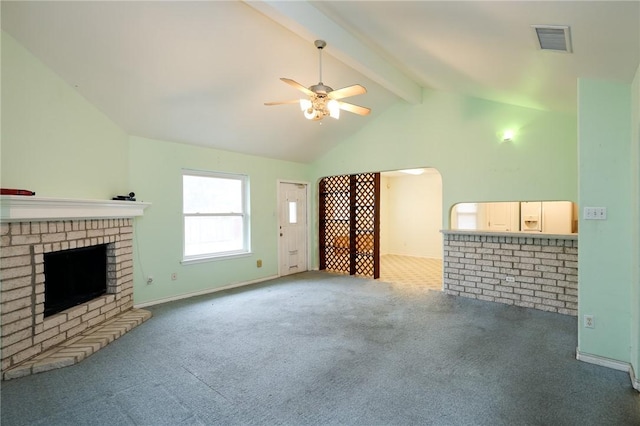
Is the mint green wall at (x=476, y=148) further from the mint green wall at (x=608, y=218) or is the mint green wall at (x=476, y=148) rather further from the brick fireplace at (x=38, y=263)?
the brick fireplace at (x=38, y=263)

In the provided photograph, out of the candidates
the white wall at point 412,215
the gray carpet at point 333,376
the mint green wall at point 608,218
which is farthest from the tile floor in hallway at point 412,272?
the mint green wall at point 608,218

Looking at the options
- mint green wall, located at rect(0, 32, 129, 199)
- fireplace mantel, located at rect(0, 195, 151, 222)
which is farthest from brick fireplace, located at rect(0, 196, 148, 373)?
mint green wall, located at rect(0, 32, 129, 199)

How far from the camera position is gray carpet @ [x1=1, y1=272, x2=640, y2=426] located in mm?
1942

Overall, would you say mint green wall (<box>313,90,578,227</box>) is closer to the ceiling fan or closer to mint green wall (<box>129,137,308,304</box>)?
mint green wall (<box>129,137,308,304</box>)

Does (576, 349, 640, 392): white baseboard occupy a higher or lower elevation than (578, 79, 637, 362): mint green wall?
lower

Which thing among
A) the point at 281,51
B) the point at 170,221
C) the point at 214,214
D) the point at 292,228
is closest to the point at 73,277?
the point at 170,221

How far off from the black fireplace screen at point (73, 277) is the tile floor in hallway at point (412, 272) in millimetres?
4179

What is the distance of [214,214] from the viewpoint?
502cm

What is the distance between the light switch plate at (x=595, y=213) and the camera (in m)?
2.45

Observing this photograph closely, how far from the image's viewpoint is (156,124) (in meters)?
3.96

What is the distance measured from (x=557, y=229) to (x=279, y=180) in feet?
18.8

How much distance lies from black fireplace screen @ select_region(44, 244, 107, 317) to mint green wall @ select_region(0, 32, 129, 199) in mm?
604

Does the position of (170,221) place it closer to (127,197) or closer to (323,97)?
(127,197)

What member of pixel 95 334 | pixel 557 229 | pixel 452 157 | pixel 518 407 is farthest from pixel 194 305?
pixel 557 229
